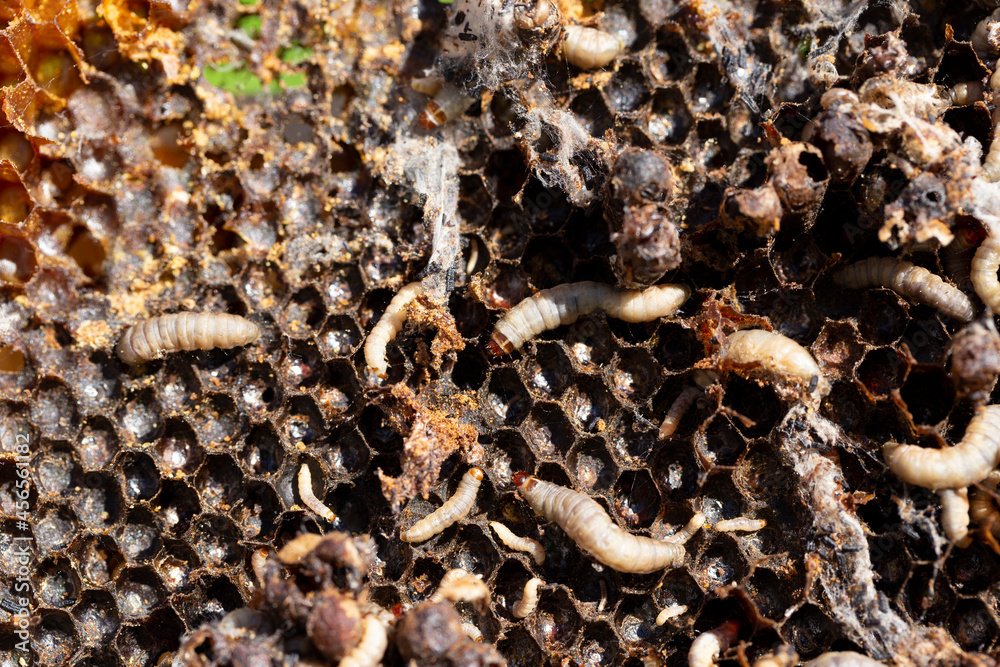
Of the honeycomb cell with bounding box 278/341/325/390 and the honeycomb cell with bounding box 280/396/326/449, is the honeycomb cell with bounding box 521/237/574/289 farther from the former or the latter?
the honeycomb cell with bounding box 280/396/326/449

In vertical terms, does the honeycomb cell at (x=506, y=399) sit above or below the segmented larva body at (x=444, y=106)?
below

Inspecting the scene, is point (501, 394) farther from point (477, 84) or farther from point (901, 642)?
point (901, 642)

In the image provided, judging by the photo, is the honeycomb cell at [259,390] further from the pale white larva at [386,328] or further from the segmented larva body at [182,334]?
the pale white larva at [386,328]

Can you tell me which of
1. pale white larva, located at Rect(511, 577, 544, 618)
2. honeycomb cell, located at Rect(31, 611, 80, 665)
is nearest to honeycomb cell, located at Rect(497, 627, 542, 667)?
pale white larva, located at Rect(511, 577, 544, 618)

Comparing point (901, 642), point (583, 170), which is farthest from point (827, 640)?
point (583, 170)

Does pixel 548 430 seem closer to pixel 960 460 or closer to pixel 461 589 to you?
pixel 461 589

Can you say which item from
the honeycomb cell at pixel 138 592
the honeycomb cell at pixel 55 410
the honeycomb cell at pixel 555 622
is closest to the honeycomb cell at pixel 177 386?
the honeycomb cell at pixel 55 410
